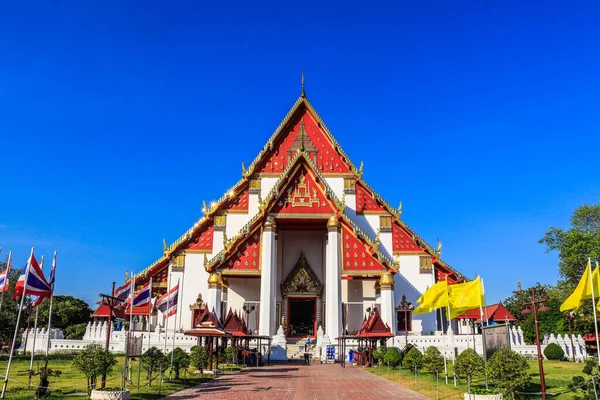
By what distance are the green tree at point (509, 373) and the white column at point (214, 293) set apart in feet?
58.3

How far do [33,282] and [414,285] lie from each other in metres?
22.9

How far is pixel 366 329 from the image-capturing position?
22.8 meters

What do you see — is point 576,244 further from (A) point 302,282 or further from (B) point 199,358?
(B) point 199,358

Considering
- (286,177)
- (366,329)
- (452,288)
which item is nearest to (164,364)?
(452,288)

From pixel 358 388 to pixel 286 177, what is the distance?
16836mm

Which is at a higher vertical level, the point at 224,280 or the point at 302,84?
the point at 302,84

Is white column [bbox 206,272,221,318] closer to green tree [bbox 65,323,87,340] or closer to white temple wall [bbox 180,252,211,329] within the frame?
white temple wall [bbox 180,252,211,329]

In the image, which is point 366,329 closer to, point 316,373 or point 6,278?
point 316,373

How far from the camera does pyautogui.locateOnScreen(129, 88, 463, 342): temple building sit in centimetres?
2834

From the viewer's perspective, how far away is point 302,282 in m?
30.9

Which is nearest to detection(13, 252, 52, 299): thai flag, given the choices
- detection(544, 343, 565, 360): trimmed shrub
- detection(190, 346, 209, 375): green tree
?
detection(190, 346, 209, 375): green tree

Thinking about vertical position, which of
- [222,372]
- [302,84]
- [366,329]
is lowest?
[222,372]

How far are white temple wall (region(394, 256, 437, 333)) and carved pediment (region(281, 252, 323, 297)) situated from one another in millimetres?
4819

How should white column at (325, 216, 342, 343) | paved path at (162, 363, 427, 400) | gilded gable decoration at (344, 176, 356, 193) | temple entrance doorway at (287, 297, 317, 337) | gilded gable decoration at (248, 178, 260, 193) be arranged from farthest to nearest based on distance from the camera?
gilded gable decoration at (344, 176, 356, 193), gilded gable decoration at (248, 178, 260, 193), temple entrance doorway at (287, 297, 317, 337), white column at (325, 216, 342, 343), paved path at (162, 363, 427, 400)
